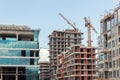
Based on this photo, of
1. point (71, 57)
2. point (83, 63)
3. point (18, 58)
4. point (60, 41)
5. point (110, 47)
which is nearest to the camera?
point (110, 47)

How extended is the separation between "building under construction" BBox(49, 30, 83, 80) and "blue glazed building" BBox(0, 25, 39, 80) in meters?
81.2

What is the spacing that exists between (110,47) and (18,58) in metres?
36.5

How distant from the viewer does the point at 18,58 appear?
351ft

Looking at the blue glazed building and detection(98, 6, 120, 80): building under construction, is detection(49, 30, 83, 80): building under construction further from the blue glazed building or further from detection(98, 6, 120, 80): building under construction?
detection(98, 6, 120, 80): building under construction

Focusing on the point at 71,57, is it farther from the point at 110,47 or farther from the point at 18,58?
the point at 110,47

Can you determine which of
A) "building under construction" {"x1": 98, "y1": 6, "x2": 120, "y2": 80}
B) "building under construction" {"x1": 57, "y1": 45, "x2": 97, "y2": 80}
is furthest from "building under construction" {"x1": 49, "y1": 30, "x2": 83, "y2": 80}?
"building under construction" {"x1": 98, "y1": 6, "x2": 120, "y2": 80}

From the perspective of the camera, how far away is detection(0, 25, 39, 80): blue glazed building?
4181 inches

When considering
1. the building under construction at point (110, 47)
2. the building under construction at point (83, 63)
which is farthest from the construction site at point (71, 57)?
the building under construction at point (110, 47)

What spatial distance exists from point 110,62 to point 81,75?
173ft

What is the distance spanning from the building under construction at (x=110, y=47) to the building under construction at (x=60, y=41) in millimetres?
96650

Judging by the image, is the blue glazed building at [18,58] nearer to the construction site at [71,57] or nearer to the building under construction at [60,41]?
the construction site at [71,57]

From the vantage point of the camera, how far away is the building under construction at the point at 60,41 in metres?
192

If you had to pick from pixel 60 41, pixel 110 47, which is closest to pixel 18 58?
pixel 110 47

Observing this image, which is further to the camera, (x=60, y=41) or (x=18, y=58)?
(x=60, y=41)
